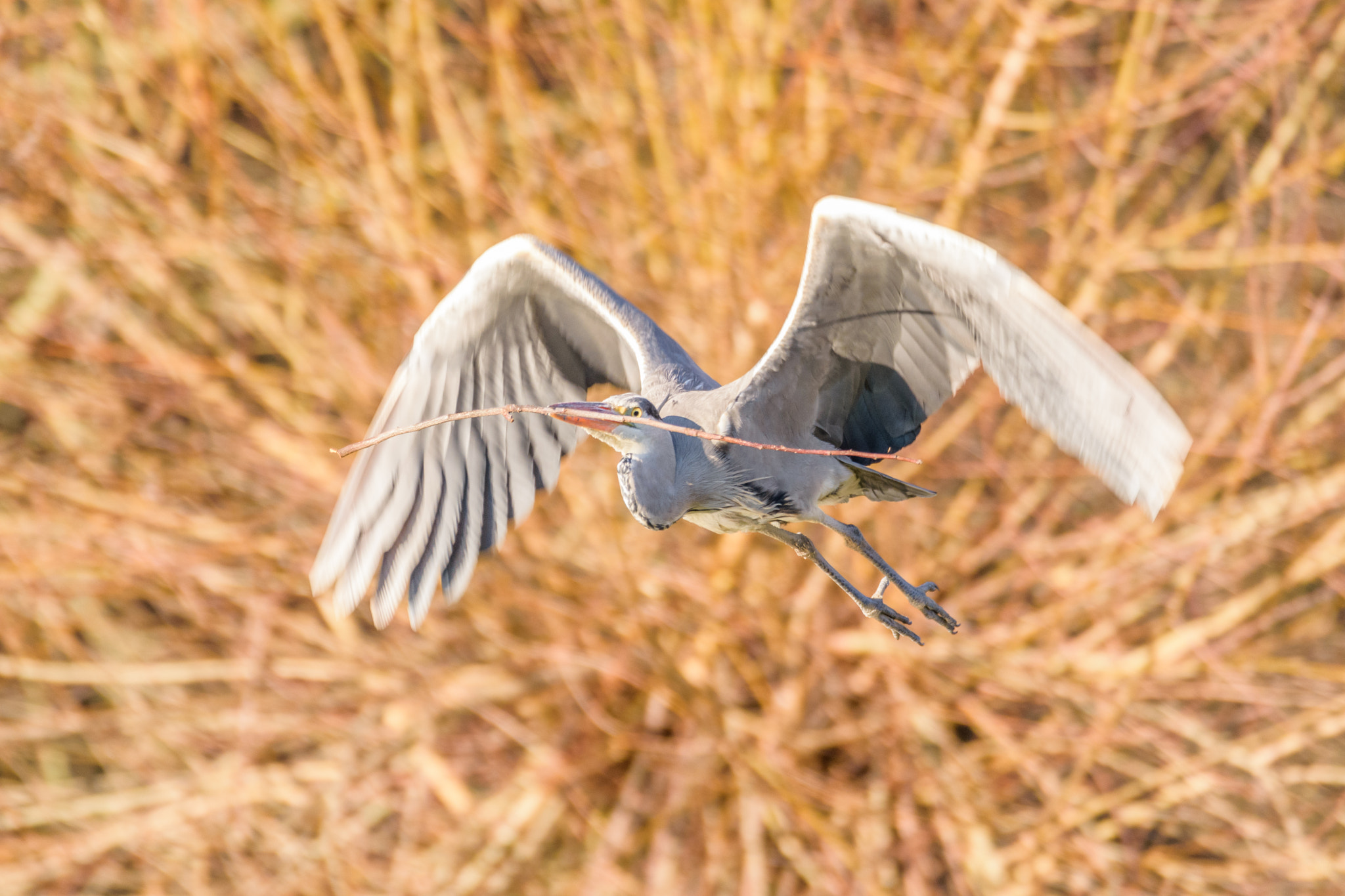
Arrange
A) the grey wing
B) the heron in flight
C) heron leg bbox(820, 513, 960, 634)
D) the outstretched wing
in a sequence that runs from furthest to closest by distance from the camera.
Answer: the outstretched wing
heron leg bbox(820, 513, 960, 634)
the heron in flight
the grey wing

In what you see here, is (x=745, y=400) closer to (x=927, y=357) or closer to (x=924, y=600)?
(x=927, y=357)

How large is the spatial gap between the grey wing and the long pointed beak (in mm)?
340

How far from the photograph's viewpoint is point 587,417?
2818 mm

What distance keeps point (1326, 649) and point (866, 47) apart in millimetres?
4053

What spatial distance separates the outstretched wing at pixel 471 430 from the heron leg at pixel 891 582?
31.2 inches

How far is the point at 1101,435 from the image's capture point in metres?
2.56

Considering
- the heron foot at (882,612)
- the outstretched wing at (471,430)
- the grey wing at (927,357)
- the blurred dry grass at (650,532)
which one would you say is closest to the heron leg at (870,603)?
the heron foot at (882,612)

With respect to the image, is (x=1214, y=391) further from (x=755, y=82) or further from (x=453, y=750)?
(x=453, y=750)

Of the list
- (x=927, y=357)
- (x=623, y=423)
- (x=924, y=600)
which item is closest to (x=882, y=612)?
(x=924, y=600)

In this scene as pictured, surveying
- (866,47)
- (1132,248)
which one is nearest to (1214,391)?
(1132,248)

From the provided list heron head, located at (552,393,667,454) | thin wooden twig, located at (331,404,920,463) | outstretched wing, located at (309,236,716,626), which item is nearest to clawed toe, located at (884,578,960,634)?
thin wooden twig, located at (331,404,920,463)

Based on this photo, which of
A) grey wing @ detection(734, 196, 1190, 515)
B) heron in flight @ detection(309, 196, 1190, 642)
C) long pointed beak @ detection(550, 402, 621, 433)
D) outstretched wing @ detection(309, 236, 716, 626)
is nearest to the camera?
grey wing @ detection(734, 196, 1190, 515)

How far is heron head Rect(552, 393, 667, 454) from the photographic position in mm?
2879

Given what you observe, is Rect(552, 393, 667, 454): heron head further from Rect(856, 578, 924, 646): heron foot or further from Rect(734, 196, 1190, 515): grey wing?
Rect(856, 578, 924, 646): heron foot
